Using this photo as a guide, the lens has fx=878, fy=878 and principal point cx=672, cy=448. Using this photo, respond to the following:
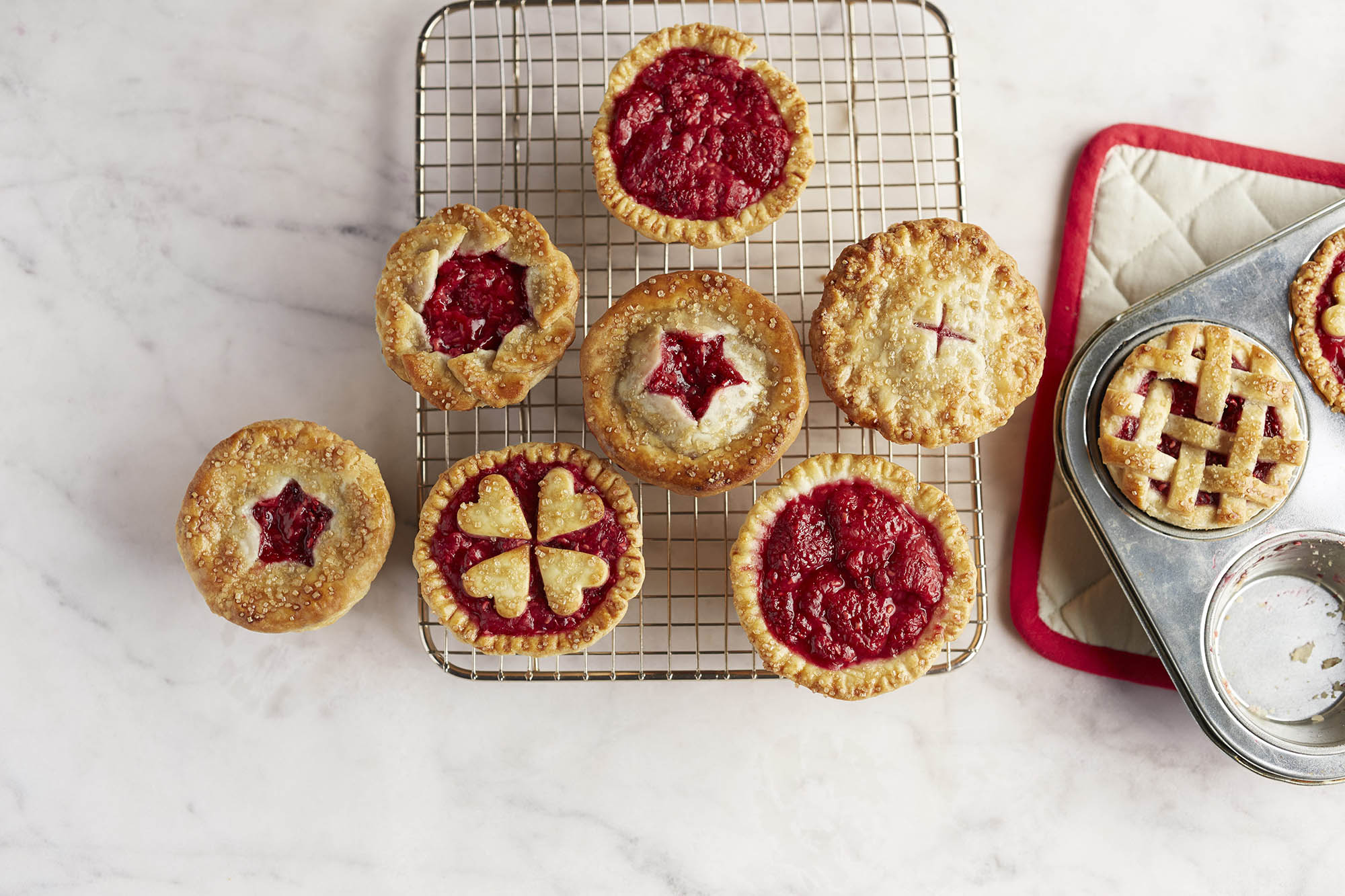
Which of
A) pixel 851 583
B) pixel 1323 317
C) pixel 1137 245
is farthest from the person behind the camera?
pixel 1137 245

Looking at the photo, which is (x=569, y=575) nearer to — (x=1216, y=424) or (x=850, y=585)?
(x=850, y=585)

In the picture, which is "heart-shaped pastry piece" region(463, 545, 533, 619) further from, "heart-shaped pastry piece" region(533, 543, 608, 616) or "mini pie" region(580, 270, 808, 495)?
"mini pie" region(580, 270, 808, 495)

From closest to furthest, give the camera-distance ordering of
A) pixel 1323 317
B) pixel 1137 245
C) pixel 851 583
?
pixel 851 583 < pixel 1323 317 < pixel 1137 245

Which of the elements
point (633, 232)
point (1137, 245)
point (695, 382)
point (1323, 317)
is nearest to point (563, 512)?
point (695, 382)

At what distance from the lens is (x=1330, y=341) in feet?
8.57

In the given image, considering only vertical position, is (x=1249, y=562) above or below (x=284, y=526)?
below

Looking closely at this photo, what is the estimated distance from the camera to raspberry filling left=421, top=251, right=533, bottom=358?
255 cm

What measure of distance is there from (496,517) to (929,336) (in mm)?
1332

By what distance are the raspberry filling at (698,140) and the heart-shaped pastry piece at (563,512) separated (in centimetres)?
86


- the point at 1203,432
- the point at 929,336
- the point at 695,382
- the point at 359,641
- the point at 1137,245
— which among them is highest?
the point at 1137,245

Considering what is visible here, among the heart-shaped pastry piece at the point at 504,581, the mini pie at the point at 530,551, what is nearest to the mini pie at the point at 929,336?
the mini pie at the point at 530,551

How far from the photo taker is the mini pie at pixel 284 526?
8.40ft

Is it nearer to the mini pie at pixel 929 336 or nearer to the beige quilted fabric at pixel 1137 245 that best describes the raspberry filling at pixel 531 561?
the mini pie at pixel 929 336

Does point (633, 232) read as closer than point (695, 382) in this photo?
No
